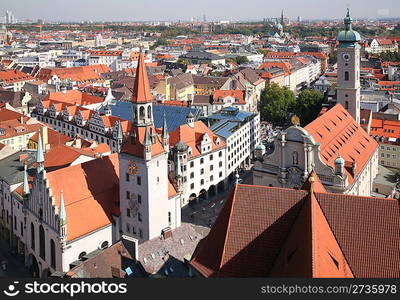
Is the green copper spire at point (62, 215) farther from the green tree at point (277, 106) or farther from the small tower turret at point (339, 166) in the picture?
the green tree at point (277, 106)

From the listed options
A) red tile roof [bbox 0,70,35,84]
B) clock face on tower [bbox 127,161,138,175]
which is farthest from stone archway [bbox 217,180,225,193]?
red tile roof [bbox 0,70,35,84]

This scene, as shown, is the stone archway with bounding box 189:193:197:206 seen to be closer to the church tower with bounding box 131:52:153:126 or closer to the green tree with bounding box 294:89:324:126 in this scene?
the church tower with bounding box 131:52:153:126

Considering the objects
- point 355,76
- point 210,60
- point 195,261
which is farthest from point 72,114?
point 210,60

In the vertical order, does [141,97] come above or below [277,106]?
above

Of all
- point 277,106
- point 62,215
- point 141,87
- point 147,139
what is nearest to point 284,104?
point 277,106

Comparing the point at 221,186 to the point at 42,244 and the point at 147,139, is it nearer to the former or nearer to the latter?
the point at 147,139

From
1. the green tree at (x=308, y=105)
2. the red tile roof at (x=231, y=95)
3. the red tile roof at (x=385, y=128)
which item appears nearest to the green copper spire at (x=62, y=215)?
the red tile roof at (x=385, y=128)

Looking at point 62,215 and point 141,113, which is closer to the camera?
point 62,215

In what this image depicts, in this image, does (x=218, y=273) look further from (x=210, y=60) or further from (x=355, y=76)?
(x=210, y=60)
